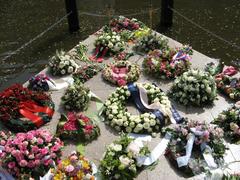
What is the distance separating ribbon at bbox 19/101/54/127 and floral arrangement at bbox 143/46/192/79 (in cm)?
296

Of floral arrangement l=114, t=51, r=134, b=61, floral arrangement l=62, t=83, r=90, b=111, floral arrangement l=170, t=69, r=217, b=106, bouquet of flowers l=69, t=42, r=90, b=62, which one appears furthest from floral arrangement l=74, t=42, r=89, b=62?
floral arrangement l=170, t=69, r=217, b=106

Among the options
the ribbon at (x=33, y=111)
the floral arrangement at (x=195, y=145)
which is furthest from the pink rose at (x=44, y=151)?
the floral arrangement at (x=195, y=145)

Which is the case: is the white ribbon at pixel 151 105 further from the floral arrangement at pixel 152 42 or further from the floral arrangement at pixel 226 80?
the floral arrangement at pixel 152 42

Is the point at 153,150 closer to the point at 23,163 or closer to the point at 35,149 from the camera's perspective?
the point at 35,149

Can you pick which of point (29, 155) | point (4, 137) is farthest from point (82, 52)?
point (29, 155)

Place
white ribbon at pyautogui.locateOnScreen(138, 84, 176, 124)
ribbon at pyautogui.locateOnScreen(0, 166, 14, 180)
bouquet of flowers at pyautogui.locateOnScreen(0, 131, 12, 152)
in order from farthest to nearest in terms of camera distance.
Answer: white ribbon at pyautogui.locateOnScreen(138, 84, 176, 124), bouquet of flowers at pyautogui.locateOnScreen(0, 131, 12, 152), ribbon at pyautogui.locateOnScreen(0, 166, 14, 180)

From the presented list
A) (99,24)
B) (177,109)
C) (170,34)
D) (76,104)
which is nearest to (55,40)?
(99,24)

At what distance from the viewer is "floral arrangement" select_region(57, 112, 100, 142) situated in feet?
29.7

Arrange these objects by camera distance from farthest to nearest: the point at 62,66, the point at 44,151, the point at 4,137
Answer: the point at 62,66
the point at 4,137
the point at 44,151

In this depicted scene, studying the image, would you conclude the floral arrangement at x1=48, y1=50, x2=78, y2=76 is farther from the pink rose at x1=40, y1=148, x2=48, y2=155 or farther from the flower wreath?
the pink rose at x1=40, y1=148, x2=48, y2=155

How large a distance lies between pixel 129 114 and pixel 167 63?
2.29 metres

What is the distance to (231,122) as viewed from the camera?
923 centimetres

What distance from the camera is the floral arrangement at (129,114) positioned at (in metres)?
9.25

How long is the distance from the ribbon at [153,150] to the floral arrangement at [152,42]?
136 inches
